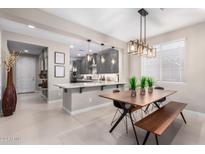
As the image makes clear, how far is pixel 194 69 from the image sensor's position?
10.6ft

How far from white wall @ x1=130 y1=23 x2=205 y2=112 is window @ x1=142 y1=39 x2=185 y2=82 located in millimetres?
186

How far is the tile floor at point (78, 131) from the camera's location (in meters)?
1.97

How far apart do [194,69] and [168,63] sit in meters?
0.80

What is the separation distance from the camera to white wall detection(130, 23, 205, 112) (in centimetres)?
310

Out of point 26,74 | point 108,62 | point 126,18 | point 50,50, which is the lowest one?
point 26,74

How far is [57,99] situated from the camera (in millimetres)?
4801

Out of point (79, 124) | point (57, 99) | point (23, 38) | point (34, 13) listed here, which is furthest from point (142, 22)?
point (57, 99)

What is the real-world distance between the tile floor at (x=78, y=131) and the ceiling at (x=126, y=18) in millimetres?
2616

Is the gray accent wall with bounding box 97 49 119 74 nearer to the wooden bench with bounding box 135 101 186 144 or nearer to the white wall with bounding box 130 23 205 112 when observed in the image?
the white wall with bounding box 130 23 205 112

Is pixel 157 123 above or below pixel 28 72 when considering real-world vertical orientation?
below

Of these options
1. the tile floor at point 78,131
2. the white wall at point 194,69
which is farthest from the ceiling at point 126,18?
the tile floor at point 78,131

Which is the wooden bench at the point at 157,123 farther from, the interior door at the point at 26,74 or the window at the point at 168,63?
the interior door at the point at 26,74

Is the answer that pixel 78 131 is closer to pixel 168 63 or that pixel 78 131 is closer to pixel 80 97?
pixel 80 97

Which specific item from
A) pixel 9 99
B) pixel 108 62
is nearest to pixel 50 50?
pixel 9 99
